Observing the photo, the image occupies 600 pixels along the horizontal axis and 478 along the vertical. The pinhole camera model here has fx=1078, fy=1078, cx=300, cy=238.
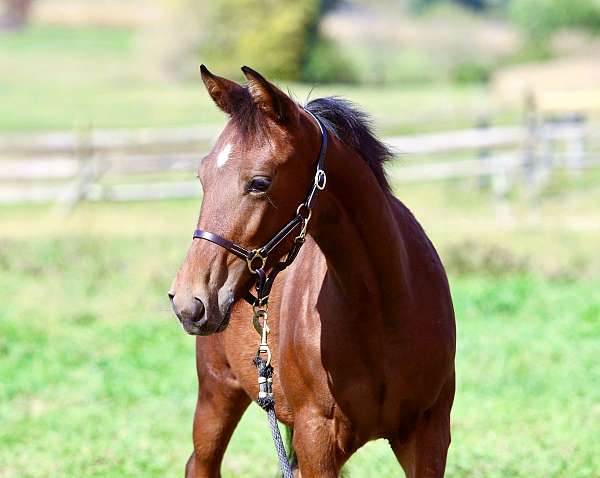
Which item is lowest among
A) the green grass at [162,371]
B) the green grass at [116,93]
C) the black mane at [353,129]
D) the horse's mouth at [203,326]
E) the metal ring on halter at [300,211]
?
the green grass at [116,93]

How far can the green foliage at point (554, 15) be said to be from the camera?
45031mm

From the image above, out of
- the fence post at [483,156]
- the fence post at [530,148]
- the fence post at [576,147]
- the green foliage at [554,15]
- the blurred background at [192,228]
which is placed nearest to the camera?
the blurred background at [192,228]

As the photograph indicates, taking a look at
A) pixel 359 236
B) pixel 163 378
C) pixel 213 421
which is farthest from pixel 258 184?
pixel 163 378

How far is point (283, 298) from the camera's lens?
378 centimetres

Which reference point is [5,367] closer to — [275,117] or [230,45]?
[275,117]

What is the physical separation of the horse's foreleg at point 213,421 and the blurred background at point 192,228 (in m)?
1.08

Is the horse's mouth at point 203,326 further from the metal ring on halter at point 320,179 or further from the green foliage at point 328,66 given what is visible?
the green foliage at point 328,66

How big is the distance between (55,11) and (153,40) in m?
18.9

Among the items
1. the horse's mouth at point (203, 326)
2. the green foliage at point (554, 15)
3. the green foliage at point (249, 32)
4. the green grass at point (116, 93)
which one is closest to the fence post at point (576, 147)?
the green grass at point (116, 93)

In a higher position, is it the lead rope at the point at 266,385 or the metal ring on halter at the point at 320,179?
the metal ring on halter at the point at 320,179

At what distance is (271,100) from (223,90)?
0.66 feet

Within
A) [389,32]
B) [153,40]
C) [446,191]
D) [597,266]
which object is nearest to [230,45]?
[153,40]

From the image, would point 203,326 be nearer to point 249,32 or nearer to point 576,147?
point 576,147

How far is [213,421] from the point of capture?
4.49 meters
